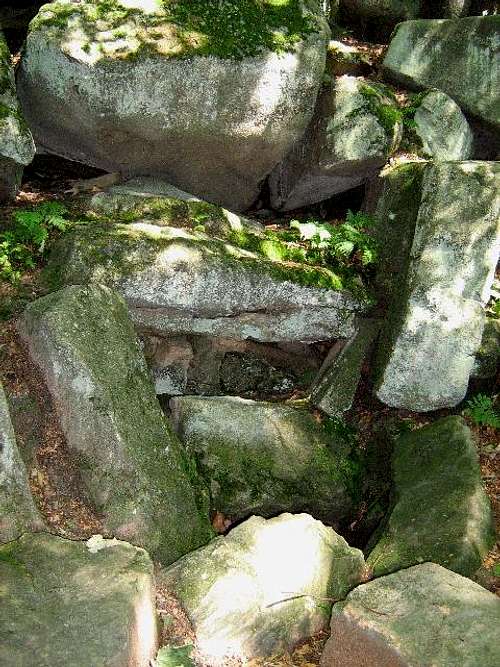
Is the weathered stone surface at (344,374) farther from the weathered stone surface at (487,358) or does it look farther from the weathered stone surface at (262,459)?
the weathered stone surface at (487,358)

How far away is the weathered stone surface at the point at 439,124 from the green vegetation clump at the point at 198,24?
6.75 feet

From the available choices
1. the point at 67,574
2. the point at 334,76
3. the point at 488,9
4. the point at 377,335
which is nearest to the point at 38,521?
the point at 67,574

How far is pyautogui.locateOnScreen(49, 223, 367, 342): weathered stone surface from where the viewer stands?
6.10 metres

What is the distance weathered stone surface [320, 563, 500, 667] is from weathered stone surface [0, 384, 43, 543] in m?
2.18

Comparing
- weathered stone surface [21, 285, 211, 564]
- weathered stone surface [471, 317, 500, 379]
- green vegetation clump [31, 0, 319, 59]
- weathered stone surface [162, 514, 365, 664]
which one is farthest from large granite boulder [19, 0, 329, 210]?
weathered stone surface [162, 514, 365, 664]

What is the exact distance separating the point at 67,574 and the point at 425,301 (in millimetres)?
4663

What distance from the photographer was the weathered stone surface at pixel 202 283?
6102mm

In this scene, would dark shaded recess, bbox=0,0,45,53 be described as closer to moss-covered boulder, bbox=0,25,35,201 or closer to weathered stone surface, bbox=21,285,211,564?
moss-covered boulder, bbox=0,25,35,201

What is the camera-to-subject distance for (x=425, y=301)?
675 centimetres

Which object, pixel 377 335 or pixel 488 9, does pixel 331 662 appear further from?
pixel 488 9

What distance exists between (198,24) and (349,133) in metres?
2.26

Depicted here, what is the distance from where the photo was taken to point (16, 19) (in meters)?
8.99

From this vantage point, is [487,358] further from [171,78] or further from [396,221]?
[171,78]

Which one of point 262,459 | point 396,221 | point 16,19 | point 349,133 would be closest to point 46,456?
point 262,459
